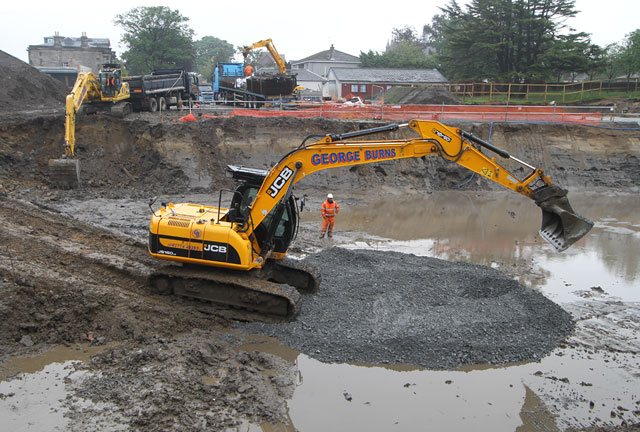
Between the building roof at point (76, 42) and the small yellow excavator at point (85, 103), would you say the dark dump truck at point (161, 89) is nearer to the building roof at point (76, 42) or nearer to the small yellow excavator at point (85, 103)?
the small yellow excavator at point (85, 103)

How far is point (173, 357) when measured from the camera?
25.1 ft

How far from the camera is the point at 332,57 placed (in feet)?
234

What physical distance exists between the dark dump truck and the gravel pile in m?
16.1

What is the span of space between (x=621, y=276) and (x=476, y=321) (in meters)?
5.55

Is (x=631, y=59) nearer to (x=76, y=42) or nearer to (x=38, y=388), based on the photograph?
(x=38, y=388)

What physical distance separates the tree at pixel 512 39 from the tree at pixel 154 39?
91.0ft

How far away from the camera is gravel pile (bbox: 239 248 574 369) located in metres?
8.11

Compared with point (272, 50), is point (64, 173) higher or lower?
lower

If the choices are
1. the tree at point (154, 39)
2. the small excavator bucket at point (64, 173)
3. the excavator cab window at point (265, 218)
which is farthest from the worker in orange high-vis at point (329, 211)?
the tree at point (154, 39)

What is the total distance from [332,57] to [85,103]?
53.1 meters

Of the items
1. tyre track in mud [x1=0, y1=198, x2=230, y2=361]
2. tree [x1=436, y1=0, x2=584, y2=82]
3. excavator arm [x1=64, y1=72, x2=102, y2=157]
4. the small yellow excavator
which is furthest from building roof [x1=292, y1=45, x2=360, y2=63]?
tyre track in mud [x1=0, y1=198, x2=230, y2=361]

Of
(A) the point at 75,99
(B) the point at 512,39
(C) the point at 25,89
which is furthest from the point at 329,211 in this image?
(B) the point at 512,39

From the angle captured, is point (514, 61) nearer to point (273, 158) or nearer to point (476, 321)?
point (273, 158)

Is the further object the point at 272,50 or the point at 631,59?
the point at 631,59
